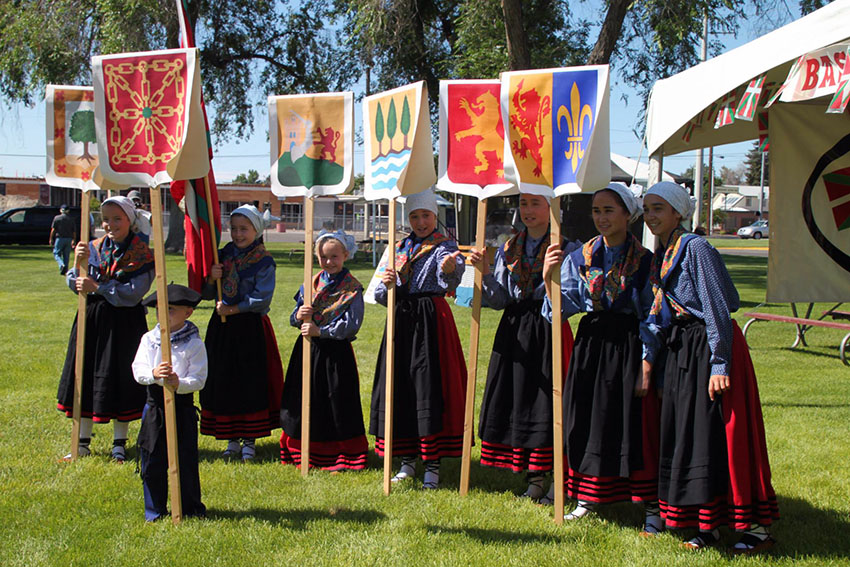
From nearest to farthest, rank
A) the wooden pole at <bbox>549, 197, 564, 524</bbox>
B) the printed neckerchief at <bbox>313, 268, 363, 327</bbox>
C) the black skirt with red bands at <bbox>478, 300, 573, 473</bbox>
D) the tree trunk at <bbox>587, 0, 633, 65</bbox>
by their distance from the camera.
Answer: the wooden pole at <bbox>549, 197, 564, 524</bbox>
the black skirt with red bands at <bbox>478, 300, 573, 473</bbox>
the printed neckerchief at <bbox>313, 268, 363, 327</bbox>
the tree trunk at <bbox>587, 0, 633, 65</bbox>

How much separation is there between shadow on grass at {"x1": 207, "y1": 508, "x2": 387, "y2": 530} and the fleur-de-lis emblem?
2.34 m

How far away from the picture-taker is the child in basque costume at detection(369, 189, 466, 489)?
5.19m

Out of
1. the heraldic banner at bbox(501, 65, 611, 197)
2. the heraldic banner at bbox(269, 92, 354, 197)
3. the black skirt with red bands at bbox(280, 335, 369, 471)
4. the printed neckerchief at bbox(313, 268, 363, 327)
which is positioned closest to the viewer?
the heraldic banner at bbox(501, 65, 611, 197)

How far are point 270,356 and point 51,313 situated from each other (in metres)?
8.56

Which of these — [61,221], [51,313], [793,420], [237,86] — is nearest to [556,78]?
[793,420]

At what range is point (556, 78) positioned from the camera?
440 centimetres

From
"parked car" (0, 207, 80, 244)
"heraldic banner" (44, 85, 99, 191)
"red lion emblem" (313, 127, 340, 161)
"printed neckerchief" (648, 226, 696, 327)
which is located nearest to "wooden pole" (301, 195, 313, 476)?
"red lion emblem" (313, 127, 340, 161)

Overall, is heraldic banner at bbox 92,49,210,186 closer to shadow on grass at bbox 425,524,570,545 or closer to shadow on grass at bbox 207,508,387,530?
shadow on grass at bbox 207,508,387,530

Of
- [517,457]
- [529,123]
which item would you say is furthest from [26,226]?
[529,123]

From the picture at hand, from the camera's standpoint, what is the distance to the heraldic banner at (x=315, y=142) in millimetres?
5332

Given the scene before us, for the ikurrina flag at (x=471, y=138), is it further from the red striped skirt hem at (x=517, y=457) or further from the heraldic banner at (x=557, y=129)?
the red striped skirt hem at (x=517, y=457)

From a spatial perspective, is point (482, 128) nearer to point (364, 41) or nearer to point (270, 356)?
point (270, 356)

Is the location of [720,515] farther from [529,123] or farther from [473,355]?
[529,123]

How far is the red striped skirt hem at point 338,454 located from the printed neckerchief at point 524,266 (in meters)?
1.71
